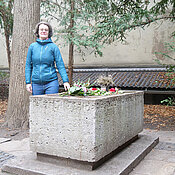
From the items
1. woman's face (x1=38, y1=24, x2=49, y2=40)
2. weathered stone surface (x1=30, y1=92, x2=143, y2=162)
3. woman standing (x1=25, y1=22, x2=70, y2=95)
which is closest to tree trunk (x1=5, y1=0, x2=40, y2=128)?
woman standing (x1=25, y1=22, x2=70, y2=95)

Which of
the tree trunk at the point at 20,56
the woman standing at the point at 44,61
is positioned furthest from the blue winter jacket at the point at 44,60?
the tree trunk at the point at 20,56

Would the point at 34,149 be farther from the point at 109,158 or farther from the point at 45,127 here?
the point at 109,158

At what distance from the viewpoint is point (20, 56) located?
21.7 ft

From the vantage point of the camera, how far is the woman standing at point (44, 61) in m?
4.37

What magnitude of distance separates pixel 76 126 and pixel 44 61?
1.52m

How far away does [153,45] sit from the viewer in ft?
41.6

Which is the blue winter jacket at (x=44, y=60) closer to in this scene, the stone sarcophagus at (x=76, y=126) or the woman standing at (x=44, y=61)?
the woman standing at (x=44, y=61)

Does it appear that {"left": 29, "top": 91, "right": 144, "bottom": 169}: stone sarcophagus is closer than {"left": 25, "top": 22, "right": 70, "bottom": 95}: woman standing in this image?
Yes

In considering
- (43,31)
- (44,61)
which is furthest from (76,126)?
(43,31)

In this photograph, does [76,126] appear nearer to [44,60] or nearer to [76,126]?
[76,126]

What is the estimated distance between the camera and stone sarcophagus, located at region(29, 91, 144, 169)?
10.8 feet

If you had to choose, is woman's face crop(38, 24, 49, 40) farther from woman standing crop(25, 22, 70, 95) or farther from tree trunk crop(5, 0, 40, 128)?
tree trunk crop(5, 0, 40, 128)

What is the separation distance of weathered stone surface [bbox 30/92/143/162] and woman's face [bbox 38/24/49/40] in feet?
4.13

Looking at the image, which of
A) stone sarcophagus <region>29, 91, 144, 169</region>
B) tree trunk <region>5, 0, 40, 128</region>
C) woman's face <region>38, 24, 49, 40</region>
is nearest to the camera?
stone sarcophagus <region>29, 91, 144, 169</region>
